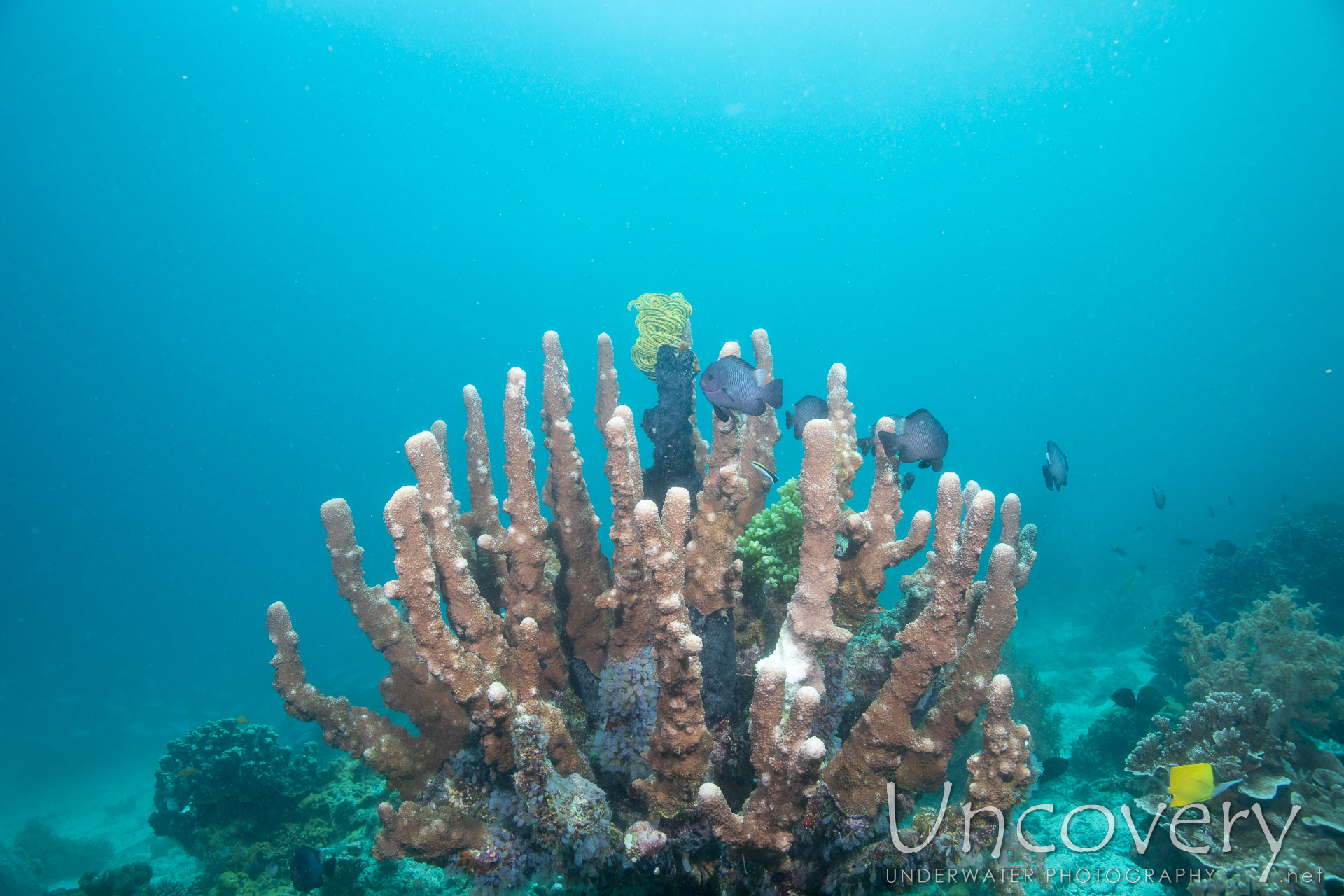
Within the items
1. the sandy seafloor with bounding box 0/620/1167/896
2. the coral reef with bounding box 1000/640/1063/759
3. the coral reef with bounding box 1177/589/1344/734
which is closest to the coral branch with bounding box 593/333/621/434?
the sandy seafloor with bounding box 0/620/1167/896

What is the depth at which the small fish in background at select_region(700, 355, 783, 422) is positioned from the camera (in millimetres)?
3521

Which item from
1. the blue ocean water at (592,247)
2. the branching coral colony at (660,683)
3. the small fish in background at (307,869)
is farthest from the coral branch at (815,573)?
the blue ocean water at (592,247)

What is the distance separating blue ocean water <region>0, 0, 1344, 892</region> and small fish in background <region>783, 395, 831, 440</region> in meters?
43.8

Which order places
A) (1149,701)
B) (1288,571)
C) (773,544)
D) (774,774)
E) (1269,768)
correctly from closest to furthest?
(774,774) < (773,544) < (1269,768) < (1149,701) < (1288,571)

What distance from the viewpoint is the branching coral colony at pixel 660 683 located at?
96.8 inches

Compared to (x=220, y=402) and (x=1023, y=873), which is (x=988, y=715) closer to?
(x=1023, y=873)

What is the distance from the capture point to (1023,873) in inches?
107

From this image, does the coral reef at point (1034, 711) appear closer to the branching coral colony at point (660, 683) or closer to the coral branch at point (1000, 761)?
the branching coral colony at point (660, 683)

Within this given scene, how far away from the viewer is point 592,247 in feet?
327

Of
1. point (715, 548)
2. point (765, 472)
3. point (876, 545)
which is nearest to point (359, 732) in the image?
point (715, 548)

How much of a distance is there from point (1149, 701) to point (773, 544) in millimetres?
8911

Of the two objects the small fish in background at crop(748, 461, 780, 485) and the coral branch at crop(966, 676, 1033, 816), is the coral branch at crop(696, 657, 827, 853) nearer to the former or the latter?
the coral branch at crop(966, 676, 1033, 816)

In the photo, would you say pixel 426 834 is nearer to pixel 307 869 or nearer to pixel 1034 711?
pixel 307 869

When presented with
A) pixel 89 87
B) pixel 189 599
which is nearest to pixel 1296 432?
pixel 189 599
